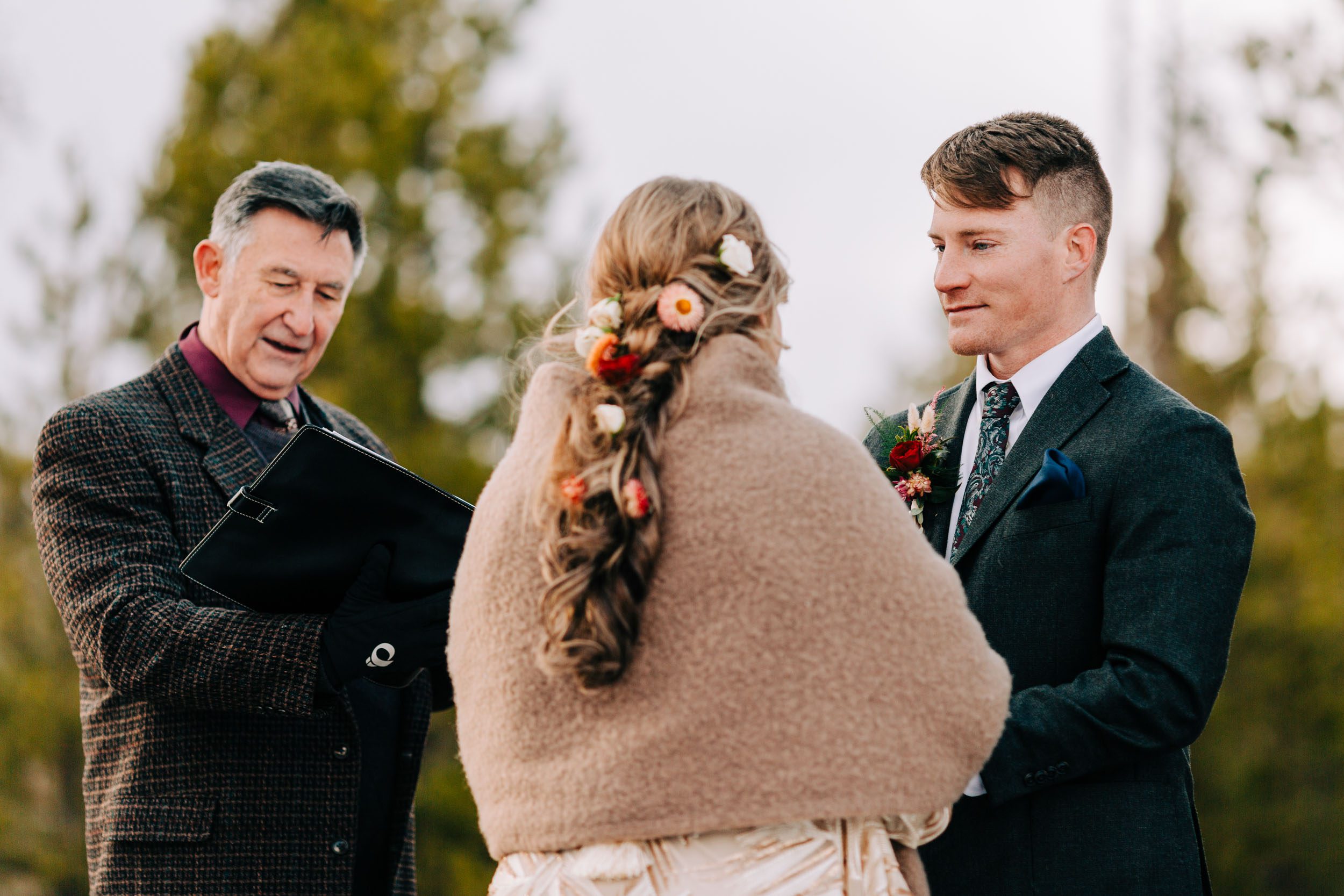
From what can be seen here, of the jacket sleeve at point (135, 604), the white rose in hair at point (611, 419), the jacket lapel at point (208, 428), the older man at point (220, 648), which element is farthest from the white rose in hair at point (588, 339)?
the jacket lapel at point (208, 428)

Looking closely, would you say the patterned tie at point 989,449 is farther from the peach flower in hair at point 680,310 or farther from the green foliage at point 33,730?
the green foliage at point 33,730

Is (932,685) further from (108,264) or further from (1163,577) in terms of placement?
(108,264)

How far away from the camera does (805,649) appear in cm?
187

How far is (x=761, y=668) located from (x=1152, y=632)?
940 mm

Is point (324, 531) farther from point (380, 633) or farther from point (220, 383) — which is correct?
point (220, 383)

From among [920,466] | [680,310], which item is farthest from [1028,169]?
[680,310]

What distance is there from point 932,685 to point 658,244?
0.83 metres

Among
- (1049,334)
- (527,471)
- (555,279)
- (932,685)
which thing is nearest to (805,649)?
(932,685)

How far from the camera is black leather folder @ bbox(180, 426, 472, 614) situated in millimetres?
2480

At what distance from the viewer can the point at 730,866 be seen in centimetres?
192

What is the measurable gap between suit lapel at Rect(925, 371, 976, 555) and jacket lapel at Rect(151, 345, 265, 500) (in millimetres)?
1612

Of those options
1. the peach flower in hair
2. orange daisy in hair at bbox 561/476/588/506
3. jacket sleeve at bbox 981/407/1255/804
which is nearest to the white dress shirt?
jacket sleeve at bbox 981/407/1255/804

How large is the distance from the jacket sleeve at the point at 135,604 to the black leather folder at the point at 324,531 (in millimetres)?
89

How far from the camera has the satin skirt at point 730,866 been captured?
191 cm
